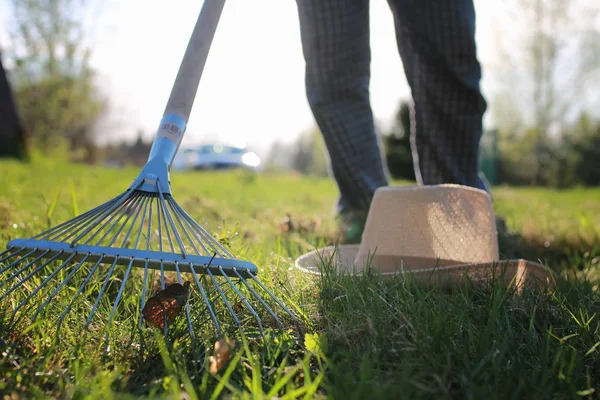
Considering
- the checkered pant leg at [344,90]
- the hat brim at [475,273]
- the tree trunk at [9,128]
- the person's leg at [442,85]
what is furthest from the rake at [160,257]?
the tree trunk at [9,128]

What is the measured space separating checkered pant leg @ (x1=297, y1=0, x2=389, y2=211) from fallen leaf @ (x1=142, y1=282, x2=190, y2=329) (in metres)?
1.38

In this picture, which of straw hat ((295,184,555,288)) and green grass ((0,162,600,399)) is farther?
straw hat ((295,184,555,288))

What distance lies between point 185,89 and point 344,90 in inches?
37.2

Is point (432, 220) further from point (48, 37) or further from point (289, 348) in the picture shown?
point (48, 37)

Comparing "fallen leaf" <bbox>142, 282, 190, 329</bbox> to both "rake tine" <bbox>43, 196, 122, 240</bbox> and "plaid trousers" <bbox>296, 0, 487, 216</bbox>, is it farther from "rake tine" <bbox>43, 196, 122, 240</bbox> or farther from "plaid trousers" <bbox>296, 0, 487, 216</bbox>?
"plaid trousers" <bbox>296, 0, 487, 216</bbox>

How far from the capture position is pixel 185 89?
1.51 m

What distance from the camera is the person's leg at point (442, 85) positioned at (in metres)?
2.11

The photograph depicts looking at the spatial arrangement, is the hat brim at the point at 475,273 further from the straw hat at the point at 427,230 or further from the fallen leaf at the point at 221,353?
the fallen leaf at the point at 221,353

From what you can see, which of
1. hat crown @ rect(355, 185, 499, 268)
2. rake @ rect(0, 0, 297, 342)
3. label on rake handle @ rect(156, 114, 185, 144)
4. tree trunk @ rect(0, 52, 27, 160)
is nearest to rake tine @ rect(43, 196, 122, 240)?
rake @ rect(0, 0, 297, 342)

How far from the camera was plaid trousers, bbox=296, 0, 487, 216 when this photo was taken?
6.95ft

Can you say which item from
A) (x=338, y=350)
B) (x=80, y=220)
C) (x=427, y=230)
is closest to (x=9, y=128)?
(x=80, y=220)

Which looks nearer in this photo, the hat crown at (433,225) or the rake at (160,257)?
the rake at (160,257)

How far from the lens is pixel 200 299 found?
1213mm

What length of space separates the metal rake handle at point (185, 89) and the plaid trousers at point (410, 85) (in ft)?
2.12
